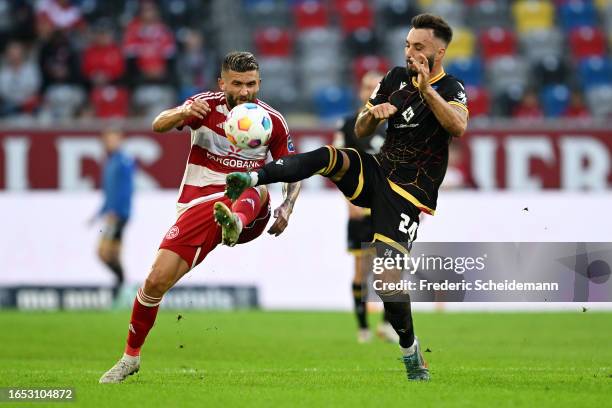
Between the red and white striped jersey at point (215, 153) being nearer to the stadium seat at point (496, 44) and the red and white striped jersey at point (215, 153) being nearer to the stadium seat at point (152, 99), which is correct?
the stadium seat at point (152, 99)

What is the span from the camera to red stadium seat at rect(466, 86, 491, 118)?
2086cm

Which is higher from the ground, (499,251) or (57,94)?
(499,251)

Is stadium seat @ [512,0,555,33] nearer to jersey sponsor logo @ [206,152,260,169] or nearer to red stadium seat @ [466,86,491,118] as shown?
red stadium seat @ [466,86,491,118]

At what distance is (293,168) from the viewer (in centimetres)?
797

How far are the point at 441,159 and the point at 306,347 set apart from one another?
4.41 m

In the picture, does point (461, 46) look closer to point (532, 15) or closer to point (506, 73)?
point (506, 73)

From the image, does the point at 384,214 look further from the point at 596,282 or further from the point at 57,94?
the point at 57,94

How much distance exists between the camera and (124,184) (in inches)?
687

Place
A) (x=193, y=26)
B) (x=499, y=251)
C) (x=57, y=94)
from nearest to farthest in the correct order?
(x=499, y=251) → (x=57, y=94) → (x=193, y=26)

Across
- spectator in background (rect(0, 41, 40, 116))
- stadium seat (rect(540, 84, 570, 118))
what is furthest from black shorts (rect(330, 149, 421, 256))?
stadium seat (rect(540, 84, 570, 118))

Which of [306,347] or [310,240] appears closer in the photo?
[306,347]

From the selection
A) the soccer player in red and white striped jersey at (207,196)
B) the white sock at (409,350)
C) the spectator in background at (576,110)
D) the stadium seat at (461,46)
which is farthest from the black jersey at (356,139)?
the stadium seat at (461,46)

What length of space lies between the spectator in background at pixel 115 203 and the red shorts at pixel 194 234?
8535 millimetres

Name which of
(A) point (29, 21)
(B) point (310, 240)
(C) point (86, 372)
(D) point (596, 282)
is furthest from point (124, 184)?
(D) point (596, 282)
